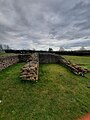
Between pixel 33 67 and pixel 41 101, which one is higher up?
pixel 33 67

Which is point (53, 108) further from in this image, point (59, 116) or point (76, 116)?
point (76, 116)

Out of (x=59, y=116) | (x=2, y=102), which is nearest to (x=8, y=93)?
(x=2, y=102)

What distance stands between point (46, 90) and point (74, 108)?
174 centimetres

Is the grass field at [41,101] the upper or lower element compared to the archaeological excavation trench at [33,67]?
Answer: lower

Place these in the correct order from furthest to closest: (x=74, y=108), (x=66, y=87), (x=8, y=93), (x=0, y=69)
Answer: (x=0, y=69), (x=66, y=87), (x=8, y=93), (x=74, y=108)

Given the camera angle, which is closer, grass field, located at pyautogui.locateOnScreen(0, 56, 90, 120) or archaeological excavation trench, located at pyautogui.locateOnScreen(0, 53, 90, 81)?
grass field, located at pyautogui.locateOnScreen(0, 56, 90, 120)

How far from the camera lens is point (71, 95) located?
5.36m

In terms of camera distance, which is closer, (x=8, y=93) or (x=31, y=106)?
(x=31, y=106)

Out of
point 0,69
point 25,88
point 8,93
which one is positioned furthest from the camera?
point 0,69

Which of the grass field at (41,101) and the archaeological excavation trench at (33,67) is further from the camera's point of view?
the archaeological excavation trench at (33,67)

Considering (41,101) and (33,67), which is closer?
(41,101)

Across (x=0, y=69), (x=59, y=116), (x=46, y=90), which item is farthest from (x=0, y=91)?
(x=0, y=69)

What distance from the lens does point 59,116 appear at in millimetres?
3875

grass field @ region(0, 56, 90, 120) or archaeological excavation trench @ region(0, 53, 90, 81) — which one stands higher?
archaeological excavation trench @ region(0, 53, 90, 81)
